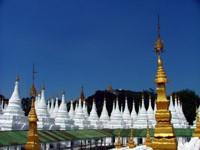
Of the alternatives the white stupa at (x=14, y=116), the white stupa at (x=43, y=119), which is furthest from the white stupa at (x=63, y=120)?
Result: the white stupa at (x=14, y=116)

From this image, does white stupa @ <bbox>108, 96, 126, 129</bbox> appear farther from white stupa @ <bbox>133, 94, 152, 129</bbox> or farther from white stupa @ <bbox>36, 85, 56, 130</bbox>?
white stupa @ <bbox>36, 85, 56, 130</bbox>

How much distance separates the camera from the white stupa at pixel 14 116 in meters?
29.4

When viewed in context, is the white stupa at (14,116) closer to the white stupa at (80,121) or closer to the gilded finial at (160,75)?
the white stupa at (80,121)

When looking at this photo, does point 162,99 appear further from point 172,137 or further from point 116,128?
point 116,128

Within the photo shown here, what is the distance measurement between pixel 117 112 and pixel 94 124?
5.20 m

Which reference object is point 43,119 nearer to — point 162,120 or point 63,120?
point 63,120

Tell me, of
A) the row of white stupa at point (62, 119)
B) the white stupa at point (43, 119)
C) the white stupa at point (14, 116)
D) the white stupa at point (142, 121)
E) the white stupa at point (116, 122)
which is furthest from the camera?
the white stupa at point (116, 122)

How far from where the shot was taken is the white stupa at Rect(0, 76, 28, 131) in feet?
96.3

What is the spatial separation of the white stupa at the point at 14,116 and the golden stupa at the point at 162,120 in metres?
24.5

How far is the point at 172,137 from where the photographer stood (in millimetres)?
7801

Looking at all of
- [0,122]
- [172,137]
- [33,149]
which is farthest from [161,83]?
[0,122]

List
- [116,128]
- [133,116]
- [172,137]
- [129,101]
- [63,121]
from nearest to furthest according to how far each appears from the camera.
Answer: [172,137]
[63,121]
[116,128]
[133,116]
[129,101]

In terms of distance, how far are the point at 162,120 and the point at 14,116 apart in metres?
25.5

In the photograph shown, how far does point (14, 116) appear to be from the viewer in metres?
30.4
